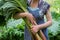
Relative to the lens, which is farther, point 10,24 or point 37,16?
point 10,24

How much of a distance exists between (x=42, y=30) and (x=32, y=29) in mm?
184

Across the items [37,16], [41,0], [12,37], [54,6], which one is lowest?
[12,37]

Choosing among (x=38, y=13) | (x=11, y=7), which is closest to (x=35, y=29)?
(x=38, y=13)

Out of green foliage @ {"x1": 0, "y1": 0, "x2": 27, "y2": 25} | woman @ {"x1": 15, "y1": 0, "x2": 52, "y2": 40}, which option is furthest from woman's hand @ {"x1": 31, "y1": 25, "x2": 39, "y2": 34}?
green foliage @ {"x1": 0, "y1": 0, "x2": 27, "y2": 25}

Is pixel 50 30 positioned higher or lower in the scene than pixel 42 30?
lower

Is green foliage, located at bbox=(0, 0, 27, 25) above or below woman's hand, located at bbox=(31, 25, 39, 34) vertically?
above

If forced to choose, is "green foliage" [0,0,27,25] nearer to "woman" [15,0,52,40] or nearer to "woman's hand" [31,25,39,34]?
"woman" [15,0,52,40]

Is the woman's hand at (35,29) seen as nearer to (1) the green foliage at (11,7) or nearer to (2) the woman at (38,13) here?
(2) the woman at (38,13)

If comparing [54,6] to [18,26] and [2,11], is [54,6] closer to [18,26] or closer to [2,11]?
[18,26]

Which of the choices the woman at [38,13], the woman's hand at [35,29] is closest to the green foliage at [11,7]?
the woman at [38,13]

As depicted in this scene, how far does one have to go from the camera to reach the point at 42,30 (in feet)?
7.30

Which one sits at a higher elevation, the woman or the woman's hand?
the woman

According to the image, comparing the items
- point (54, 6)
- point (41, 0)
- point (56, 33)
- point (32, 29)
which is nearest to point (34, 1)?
point (41, 0)

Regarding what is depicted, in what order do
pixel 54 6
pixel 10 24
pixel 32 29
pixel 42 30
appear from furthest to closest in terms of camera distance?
pixel 54 6, pixel 10 24, pixel 42 30, pixel 32 29
